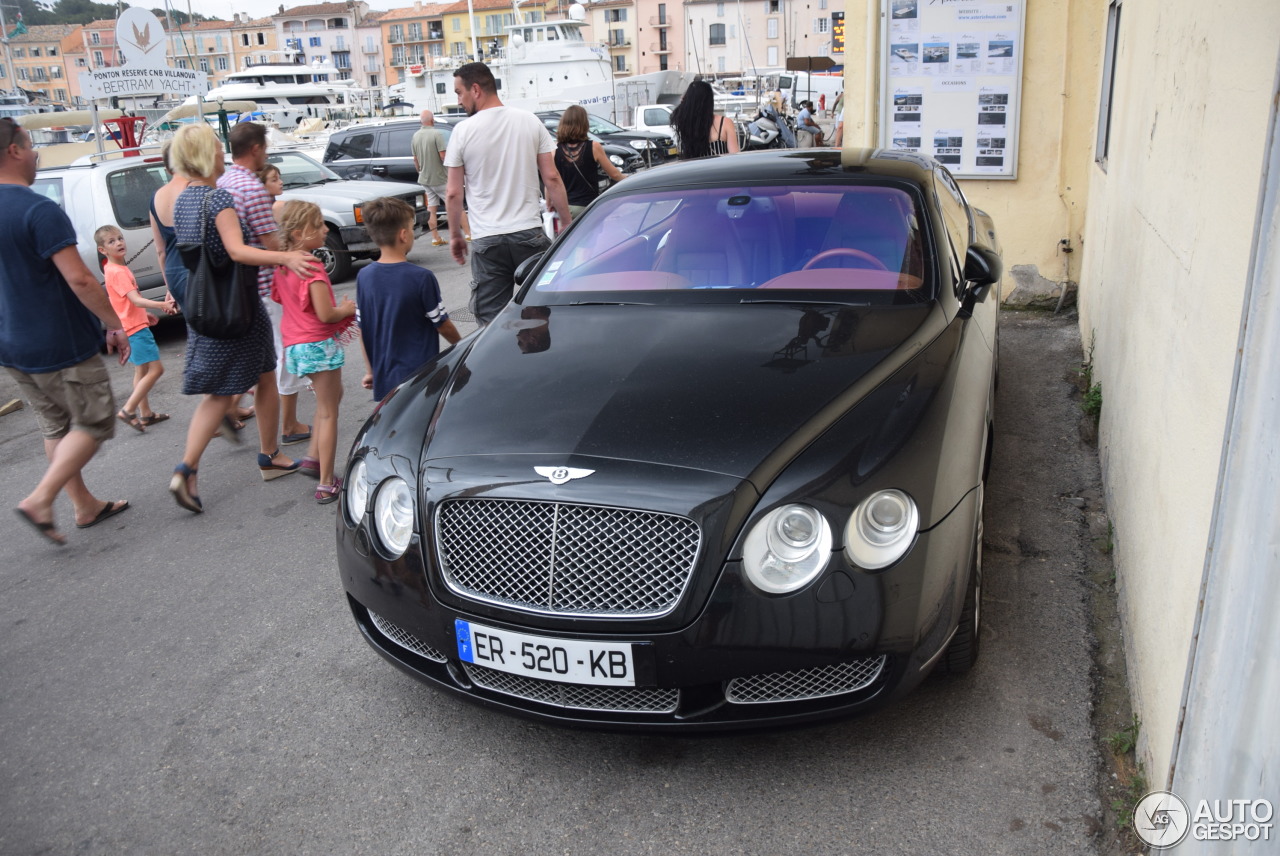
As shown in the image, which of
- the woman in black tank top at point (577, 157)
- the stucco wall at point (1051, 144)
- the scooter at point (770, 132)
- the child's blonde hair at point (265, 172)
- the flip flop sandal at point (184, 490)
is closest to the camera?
the flip flop sandal at point (184, 490)

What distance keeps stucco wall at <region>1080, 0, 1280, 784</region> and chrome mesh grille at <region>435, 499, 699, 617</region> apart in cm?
120

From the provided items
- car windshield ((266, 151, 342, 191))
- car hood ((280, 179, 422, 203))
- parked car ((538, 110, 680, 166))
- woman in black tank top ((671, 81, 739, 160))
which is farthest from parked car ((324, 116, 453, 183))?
woman in black tank top ((671, 81, 739, 160))

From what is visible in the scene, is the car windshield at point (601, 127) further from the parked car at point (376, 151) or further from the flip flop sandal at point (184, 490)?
the flip flop sandal at point (184, 490)

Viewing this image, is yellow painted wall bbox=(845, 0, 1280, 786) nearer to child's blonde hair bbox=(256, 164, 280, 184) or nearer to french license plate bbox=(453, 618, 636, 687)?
french license plate bbox=(453, 618, 636, 687)

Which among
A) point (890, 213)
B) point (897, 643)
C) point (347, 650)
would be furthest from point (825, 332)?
point (347, 650)

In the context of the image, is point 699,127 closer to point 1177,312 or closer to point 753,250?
point 753,250

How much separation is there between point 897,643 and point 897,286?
1.51 metres

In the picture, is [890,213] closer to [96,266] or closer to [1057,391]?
[1057,391]

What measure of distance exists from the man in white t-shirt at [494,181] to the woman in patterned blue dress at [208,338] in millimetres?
1294

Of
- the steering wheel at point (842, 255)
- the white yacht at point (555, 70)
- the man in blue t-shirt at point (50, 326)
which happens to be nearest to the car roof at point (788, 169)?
the steering wheel at point (842, 255)

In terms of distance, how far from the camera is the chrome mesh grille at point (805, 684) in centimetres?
252

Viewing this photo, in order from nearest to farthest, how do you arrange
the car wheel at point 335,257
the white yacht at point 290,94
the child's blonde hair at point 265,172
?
the child's blonde hair at point 265,172, the car wheel at point 335,257, the white yacht at point 290,94

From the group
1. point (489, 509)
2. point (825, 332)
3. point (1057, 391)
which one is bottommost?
point (1057, 391)

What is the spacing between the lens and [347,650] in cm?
354
